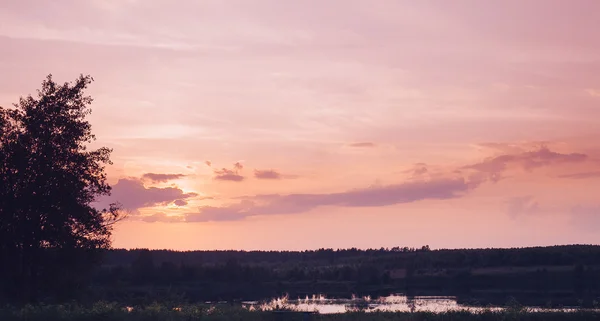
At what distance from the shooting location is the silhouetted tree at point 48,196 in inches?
1372

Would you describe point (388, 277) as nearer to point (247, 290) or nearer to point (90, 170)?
point (247, 290)

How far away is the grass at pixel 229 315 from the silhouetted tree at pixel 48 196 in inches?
242

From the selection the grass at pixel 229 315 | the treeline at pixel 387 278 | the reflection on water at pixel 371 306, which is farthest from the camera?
the treeline at pixel 387 278

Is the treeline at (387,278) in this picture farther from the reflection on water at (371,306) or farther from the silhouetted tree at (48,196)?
the silhouetted tree at (48,196)

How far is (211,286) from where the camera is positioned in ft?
270

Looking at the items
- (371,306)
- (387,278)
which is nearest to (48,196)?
(371,306)

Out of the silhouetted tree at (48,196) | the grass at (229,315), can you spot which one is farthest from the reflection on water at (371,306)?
the silhouetted tree at (48,196)

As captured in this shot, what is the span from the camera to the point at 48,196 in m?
34.9

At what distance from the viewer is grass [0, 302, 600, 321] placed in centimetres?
2811

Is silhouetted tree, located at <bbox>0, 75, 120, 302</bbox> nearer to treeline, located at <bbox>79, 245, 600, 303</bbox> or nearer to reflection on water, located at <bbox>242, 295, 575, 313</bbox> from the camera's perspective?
reflection on water, located at <bbox>242, 295, 575, 313</bbox>

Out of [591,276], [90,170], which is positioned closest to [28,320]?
[90,170]

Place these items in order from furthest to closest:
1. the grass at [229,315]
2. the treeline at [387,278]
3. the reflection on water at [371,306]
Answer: the treeline at [387,278]
the reflection on water at [371,306]
the grass at [229,315]

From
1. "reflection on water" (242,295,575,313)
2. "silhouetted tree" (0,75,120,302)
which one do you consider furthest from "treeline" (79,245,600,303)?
"silhouetted tree" (0,75,120,302)

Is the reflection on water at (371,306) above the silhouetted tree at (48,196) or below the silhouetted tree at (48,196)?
below
